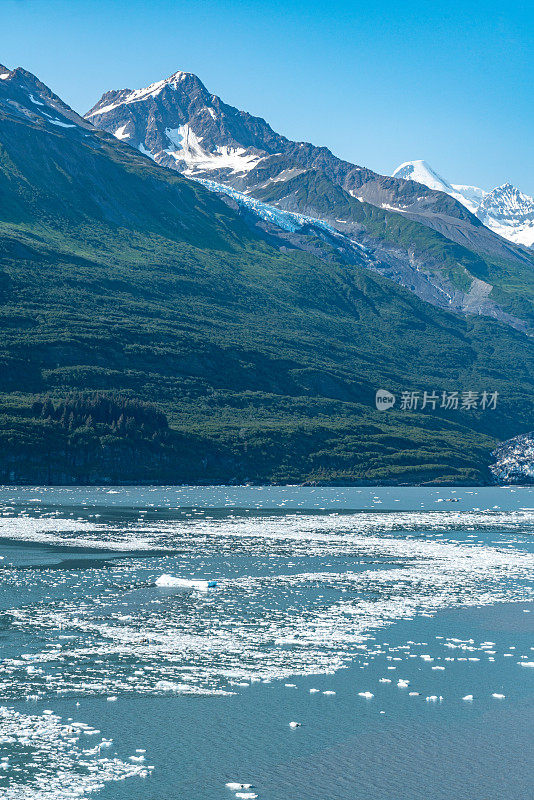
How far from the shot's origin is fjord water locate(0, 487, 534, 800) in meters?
34.3

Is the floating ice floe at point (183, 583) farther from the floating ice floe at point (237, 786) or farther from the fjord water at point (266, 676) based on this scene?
the floating ice floe at point (237, 786)

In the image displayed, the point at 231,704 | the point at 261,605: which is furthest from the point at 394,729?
the point at 261,605

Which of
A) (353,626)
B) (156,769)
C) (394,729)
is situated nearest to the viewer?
(156,769)

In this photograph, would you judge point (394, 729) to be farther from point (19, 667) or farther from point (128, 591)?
point (128, 591)

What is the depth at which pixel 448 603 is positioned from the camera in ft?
224

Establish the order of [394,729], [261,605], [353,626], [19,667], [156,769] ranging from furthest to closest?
[261,605] < [353,626] < [19,667] < [394,729] < [156,769]

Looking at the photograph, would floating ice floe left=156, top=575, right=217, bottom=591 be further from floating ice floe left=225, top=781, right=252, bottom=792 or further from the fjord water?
floating ice floe left=225, top=781, right=252, bottom=792

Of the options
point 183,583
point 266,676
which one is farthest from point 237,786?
point 183,583

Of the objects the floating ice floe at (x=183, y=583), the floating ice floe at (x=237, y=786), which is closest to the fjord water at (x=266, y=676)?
the floating ice floe at (x=237, y=786)

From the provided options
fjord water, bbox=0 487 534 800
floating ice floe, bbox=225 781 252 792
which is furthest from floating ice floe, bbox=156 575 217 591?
floating ice floe, bbox=225 781 252 792

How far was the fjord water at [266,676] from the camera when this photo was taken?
34281 millimetres

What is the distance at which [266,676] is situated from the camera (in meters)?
46.9

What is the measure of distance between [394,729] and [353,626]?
1976 centimetres

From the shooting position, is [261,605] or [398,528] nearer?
[261,605]
